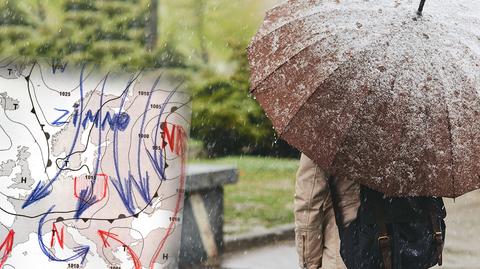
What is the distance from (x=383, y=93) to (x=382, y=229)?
652 millimetres

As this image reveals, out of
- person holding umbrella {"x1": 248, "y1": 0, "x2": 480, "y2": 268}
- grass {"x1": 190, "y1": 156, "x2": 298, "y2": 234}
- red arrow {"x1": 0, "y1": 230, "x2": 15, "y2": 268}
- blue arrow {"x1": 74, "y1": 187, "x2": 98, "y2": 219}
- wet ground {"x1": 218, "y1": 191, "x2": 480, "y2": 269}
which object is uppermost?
person holding umbrella {"x1": 248, "y1": 0, "x2": 480, "y2": 268}

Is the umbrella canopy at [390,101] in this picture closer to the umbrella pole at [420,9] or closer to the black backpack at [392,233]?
the umbrella pole at [420,9]

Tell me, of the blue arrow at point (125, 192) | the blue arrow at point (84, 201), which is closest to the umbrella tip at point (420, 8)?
the blue arrow at point (125, 192)

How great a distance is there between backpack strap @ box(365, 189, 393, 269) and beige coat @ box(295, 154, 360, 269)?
15 centimetres

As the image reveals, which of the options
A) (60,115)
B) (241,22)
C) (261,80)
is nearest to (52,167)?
(60,115)

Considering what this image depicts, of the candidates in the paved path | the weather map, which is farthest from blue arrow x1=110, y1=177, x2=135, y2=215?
the paved path

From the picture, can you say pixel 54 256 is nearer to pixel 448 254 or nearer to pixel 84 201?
pixel 84 201

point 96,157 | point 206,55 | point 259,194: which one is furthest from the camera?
point 259,194

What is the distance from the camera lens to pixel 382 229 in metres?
3.38

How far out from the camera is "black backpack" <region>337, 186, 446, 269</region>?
3375 mm

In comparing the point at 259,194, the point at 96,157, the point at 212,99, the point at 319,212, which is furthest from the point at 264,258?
the point at 319,212

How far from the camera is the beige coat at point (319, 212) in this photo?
356cm

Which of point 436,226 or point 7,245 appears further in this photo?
point 7,245

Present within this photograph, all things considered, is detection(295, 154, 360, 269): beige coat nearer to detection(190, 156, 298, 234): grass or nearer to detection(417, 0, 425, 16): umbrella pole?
detection(417, 0, 425, 16): umbrella pole
